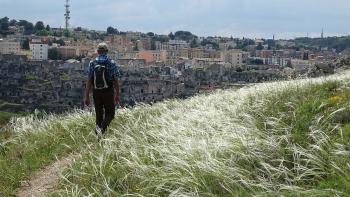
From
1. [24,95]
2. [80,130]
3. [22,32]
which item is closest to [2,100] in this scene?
[24,95]

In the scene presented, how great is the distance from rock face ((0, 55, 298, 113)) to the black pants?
22.1m

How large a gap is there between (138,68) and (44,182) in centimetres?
6967

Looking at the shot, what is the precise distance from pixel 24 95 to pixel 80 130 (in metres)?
49.8

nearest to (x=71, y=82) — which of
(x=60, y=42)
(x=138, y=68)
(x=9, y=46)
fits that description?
(x=138, y=68)

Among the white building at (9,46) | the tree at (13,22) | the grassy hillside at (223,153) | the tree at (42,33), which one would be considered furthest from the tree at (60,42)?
the grassy hillside at (223,153)

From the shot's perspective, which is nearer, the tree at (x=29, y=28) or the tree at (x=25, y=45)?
the tree at (x=25, y=45)

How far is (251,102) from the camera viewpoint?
32.6 ft

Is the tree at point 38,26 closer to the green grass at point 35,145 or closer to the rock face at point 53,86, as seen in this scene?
the rock face at point 53,86

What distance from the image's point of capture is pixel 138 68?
77375 mm

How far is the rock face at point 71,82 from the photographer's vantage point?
39.5 metres

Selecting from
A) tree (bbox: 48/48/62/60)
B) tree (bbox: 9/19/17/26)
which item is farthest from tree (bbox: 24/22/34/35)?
tree (bbox: 48/48/62/60)

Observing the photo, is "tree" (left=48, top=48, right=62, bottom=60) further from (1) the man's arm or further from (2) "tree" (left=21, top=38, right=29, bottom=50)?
(1) the man's arm

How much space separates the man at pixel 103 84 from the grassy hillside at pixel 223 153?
29 cm

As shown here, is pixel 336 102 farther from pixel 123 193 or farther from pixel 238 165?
pixel 123 193
